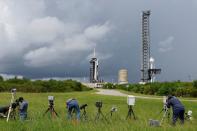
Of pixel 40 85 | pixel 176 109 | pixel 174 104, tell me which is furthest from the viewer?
pixel 40 85

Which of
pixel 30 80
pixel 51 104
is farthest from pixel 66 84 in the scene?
pixel 51 104

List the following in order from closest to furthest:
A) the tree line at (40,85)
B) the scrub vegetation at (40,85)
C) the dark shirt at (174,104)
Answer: the dark shirt at (174,104) < the tree line at (40,85) < the scrub vegetation at (40,85)

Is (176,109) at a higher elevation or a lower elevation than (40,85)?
lower

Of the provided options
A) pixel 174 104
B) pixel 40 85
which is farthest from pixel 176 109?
pixel 40 85

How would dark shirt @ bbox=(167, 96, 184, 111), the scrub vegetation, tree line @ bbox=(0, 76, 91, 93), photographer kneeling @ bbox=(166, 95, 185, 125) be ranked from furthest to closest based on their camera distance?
the scrub vegetation < tree line @ bbox=(0, 76, 91, 93) < dark shirt @ bbox=(167, 96, 184, 111) < photographer kneeling @ bbox=(166, 95, 185, 125)

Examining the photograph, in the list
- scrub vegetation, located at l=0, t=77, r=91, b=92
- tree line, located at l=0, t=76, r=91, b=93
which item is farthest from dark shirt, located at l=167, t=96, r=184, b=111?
scrub vegetation, located at l=0, t=77, r=91, b=92

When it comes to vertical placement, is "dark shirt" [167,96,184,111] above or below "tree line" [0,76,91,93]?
below

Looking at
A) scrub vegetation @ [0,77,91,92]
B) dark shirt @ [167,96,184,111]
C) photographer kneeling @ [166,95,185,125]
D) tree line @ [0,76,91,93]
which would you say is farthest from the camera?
scrub vegetation @ [0,77,91,92]

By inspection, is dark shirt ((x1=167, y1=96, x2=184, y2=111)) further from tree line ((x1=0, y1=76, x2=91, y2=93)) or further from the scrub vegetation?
the scrub vegetation

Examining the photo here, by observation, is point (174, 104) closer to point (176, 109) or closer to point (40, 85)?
point (176, 109)

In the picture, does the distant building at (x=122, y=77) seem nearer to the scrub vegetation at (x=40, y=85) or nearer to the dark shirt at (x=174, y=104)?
the scrub vegetation at (x=40, y=85)

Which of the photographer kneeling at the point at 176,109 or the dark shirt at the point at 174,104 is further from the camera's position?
the dark shirt at the point at 174,104

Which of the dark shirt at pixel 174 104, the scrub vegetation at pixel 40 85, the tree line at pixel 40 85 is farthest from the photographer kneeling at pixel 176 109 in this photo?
the scrub vegetation at pixel 40 85

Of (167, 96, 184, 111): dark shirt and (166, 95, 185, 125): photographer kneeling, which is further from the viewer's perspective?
(167, 96, 184, 111): dark shirt
